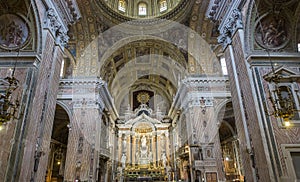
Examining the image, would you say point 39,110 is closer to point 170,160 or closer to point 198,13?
point 198,13

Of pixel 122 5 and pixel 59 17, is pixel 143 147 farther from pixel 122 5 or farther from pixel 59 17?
pixel 59 17

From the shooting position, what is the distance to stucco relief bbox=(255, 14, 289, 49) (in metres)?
6.53

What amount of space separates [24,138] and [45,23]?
3.49 m

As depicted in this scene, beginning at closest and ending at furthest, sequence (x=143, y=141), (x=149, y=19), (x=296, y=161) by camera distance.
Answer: (x=296, y=161)
(x=149, y=19)
(x=143, y=141)

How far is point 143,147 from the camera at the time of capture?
2202cm

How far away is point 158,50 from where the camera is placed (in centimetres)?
1752

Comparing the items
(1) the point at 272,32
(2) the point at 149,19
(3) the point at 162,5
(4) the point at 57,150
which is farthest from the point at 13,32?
(4) the point at 57,150

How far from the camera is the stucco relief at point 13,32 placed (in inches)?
249

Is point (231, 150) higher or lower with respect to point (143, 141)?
lower

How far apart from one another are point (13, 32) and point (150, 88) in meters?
18.2

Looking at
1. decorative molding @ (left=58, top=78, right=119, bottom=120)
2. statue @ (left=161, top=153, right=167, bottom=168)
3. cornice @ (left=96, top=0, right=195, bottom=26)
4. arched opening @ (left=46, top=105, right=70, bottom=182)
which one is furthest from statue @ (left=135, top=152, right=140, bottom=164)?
cornice @ (left=96, top=0, right=195, bottom=26)

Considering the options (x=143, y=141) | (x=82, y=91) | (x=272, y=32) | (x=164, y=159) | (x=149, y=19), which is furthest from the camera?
(x=143, y=141)

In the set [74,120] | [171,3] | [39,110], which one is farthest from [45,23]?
[171,3]

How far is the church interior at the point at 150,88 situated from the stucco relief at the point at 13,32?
30 millimetres
